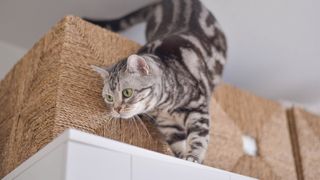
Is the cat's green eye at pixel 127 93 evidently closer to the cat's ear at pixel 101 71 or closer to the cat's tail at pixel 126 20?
the cat's ear at pixel 101 71

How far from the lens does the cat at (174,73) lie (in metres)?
1.33

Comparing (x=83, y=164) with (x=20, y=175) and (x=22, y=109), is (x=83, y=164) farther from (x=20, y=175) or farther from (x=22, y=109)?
(x=22, y=109)

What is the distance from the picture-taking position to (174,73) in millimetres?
1505

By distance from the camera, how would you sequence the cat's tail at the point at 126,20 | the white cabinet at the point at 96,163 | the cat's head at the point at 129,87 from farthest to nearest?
the cat's tail at the point at 126,20 < the cat's head at the point at 129,87 < the white cabinet at the point at 96,163

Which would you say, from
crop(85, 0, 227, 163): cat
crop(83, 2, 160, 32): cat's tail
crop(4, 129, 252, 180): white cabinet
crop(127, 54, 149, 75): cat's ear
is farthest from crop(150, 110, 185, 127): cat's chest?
crop(83, 2, 160, 32): cat's tail

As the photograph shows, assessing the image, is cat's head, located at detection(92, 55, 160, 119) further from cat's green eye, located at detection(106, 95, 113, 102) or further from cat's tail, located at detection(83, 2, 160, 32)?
cat's tail, located at detection(83, 2, 160, 32)

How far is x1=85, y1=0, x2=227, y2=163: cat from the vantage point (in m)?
1.33

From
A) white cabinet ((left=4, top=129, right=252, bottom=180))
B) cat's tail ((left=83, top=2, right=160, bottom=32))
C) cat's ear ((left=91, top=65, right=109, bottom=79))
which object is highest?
cat's tail ((left=83, top=2, right=160, bottom=32))

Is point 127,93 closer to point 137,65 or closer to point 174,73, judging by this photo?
point 137,65

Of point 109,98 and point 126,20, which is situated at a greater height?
point 126,20

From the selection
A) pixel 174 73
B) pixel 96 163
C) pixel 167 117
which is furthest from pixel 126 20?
pixel 96 163

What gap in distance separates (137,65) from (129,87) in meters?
0.07

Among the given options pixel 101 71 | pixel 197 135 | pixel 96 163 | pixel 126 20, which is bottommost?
pixel 96 163

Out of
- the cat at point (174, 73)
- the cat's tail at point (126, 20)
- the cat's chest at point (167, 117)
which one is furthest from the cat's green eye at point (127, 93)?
the cat's tail at point (126, 20)
